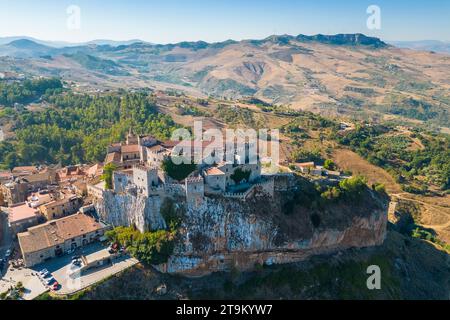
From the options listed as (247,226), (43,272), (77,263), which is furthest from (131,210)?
(247,226)

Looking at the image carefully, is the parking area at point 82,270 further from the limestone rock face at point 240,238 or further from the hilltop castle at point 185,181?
the limestone rock face at point 240,238

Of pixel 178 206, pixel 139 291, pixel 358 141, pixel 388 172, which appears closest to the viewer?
pixel 139 291

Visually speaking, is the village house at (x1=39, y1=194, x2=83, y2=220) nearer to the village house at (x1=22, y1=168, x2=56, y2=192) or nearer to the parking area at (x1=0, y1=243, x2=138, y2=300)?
the parking area at (x1=0, y1=243, x2=138, y2=300)

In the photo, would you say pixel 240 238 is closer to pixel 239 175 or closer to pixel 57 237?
pixel 239 175

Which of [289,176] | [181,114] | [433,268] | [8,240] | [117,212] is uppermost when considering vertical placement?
[181,114]

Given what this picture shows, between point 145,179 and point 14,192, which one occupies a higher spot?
point 145,179

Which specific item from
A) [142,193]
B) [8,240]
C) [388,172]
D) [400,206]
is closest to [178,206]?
[142,193]

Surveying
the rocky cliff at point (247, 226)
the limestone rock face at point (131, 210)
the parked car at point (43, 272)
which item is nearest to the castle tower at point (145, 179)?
the limestone rock face at point (131, 210)

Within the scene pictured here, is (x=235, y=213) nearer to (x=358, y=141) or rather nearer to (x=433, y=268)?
(x=433, y=268)
